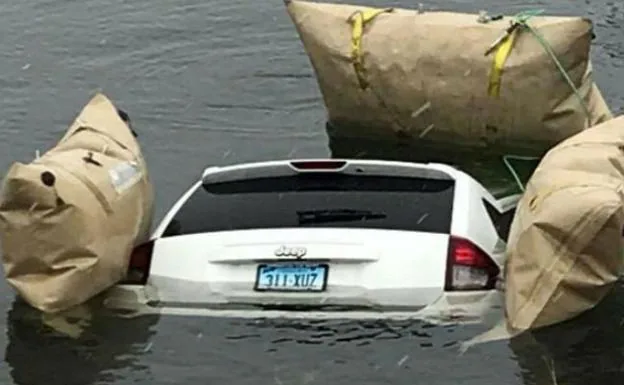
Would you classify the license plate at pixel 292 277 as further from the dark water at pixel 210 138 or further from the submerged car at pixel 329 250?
the dark water at pixel 210 138

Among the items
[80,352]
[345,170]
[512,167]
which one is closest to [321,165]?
[345,170]

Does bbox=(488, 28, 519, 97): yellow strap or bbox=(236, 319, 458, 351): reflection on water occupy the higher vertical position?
bbox=(488, 28, 519, 97): yellow strap

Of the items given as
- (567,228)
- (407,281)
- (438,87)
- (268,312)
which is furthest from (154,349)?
(438,87)

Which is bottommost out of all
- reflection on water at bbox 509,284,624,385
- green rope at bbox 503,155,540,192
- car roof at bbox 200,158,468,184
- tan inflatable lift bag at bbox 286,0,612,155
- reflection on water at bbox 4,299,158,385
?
green rope at bbox 503,155,540,192

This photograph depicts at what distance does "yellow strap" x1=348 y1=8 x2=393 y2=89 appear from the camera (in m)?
13.4

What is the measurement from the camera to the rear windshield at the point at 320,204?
386 inches

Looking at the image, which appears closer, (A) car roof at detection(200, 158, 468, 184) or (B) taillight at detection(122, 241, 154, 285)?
(B) taillight at detection(122, 241, 154, 285)

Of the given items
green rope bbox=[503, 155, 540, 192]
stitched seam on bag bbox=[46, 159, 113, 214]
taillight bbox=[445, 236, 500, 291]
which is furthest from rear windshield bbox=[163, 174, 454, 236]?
green rope bbox=[503, 155, 540, 192]

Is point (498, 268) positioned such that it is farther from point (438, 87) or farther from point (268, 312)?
point (438, 87)

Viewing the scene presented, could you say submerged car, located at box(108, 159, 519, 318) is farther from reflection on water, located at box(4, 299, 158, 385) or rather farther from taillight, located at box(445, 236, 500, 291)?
reflection on water, located at box(4, 299, 158, 385)

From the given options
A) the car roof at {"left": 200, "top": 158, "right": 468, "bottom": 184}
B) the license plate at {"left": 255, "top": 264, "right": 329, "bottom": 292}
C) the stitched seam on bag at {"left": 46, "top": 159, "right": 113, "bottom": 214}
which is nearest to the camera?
the license plate at {"left": 255, "top": 264, "right": 329, "bottom": 292}

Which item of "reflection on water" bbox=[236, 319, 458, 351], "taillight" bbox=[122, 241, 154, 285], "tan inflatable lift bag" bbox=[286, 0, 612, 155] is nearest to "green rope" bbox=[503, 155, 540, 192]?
"tan inflatable lift bag" bbox=[286, 0, 612, 155]

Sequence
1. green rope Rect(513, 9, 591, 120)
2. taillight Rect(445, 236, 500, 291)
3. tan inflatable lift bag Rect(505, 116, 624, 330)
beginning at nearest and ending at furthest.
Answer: tan inflatable lift bag Rect(505, 116, 624, 330) → taillight Rect(445, 236, 500, 291) → green rope Rect(513, 9, 591, 120)

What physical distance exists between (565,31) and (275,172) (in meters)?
3.37
